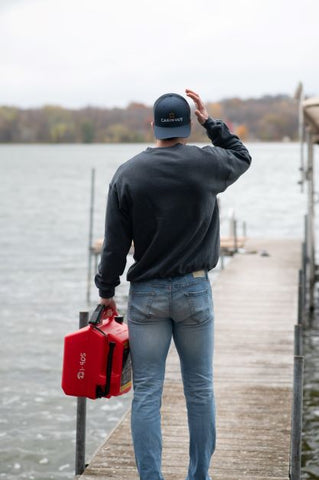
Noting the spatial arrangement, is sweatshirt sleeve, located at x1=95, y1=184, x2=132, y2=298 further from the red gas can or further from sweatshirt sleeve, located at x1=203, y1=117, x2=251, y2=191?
sweatshirt sleeve, located at x1=203, y1=117, x2=251, y2=191

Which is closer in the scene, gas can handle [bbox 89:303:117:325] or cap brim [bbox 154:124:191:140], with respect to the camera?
cap brim [bbox 154:124:191:140]

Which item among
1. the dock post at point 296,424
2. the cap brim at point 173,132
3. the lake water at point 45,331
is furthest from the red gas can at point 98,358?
the lake water at point 45,331

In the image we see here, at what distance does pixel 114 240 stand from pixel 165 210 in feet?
1.09

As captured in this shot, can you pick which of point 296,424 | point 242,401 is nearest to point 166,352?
point 296,424

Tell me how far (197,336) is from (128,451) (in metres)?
1.92

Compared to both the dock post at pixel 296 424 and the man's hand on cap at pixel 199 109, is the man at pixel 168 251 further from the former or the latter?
the dock post at pixel 296 424

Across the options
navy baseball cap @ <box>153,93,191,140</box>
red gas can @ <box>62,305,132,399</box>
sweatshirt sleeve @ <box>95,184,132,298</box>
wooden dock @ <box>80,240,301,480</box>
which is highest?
navy baseball cap @ <box>153,93,191,140</box>

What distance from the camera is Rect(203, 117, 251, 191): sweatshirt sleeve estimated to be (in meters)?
4.96

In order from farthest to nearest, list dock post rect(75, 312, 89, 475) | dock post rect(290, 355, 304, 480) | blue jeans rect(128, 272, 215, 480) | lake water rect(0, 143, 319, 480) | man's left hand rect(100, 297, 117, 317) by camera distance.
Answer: lake water rect(0, 143, 319, 480) < dock post rect(75, 312, 89, 475) < dock post rect(290, 355, 304, 480) < man's left hand rect(100, 297, 117, 317) < blue jeans rect(128, 272, 215, 480)

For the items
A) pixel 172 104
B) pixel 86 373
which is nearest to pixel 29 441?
pixel 86 373

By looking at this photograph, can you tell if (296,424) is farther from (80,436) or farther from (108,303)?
(108,303)

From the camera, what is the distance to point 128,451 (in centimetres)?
657

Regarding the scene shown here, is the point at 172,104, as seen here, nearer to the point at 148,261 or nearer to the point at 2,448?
the point at 148,261

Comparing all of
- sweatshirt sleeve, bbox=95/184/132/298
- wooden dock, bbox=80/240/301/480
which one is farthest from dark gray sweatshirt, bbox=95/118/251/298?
wooden dock, bbox=80/240/301/480
